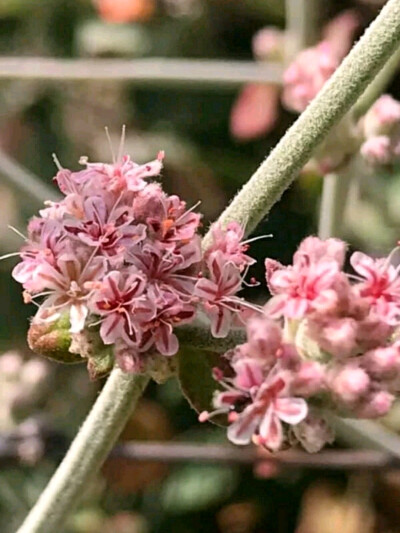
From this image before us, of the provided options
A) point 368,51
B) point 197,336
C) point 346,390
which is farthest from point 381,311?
point 368,51

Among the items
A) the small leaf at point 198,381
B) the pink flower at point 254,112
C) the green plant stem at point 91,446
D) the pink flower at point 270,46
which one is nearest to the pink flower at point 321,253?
the small leaf at point 198,381

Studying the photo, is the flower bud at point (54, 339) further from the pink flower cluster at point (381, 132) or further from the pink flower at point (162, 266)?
the pink flower cluster at point (381, 132)

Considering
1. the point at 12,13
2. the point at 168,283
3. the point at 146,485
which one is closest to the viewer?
the point at 168,283

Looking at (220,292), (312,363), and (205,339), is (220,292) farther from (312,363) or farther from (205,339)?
(312,363)

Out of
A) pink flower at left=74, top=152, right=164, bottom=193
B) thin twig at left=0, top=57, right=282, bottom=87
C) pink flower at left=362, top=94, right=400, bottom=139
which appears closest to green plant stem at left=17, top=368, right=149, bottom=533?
pink flower at left=74, top=152, right=164, bottom=193

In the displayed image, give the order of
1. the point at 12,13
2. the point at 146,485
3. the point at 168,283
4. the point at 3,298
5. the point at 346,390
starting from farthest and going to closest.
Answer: the point at 12,13 → the point at 3,298 → the point at 146,485 → the point at 168,283 → the point at 346,390

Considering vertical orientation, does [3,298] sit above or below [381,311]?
below

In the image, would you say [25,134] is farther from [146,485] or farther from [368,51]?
[368,51]

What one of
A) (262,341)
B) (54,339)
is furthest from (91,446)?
(262,341)
